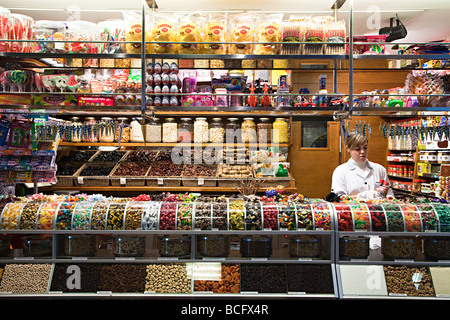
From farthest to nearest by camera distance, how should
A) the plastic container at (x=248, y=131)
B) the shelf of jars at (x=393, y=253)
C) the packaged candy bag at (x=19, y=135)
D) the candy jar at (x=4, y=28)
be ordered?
the plastic container at (x=248, y=131)
the packaged candy bag at (x=19, y=135)
the candy jar at (x=4, y=28)
the shelf of jars at (x=393, y=253)

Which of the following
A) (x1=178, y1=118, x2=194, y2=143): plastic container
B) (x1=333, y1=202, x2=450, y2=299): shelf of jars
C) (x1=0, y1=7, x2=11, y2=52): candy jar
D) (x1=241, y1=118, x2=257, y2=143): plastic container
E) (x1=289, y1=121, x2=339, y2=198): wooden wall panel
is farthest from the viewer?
(x1=289, y1=121, x2=339, y2=198): wooden wall panel

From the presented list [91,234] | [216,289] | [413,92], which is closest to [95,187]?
[91,234]

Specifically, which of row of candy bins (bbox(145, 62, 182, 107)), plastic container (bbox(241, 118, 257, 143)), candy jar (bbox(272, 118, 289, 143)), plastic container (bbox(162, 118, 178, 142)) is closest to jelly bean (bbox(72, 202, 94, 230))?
row of candy bins (bbox(145, 62, 182, 107))

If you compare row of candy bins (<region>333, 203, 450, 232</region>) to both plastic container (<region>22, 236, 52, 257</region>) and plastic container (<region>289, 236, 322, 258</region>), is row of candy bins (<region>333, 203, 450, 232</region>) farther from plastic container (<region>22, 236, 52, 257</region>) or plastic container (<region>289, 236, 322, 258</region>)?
plastic container (<region>22, 236, 52, 257</region>)

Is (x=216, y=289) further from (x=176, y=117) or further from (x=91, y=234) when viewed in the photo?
(x=176, y=117)

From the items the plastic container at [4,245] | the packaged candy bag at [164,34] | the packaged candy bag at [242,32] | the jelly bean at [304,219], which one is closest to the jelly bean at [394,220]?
the jelly bean at [304,219]

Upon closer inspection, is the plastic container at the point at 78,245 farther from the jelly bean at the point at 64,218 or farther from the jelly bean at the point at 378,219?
the jelly bean at the point at 378,219

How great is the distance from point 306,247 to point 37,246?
1.81 meters

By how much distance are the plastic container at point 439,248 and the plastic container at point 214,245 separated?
137 centimetres

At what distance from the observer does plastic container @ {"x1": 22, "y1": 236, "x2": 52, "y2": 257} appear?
7.96 feet

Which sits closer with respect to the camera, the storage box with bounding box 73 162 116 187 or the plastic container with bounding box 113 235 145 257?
the plastic container with bounding box 113 235 145 257

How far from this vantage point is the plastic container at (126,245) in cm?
241

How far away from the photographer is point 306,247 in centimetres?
240

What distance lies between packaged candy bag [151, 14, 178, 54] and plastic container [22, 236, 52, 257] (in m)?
1.58
